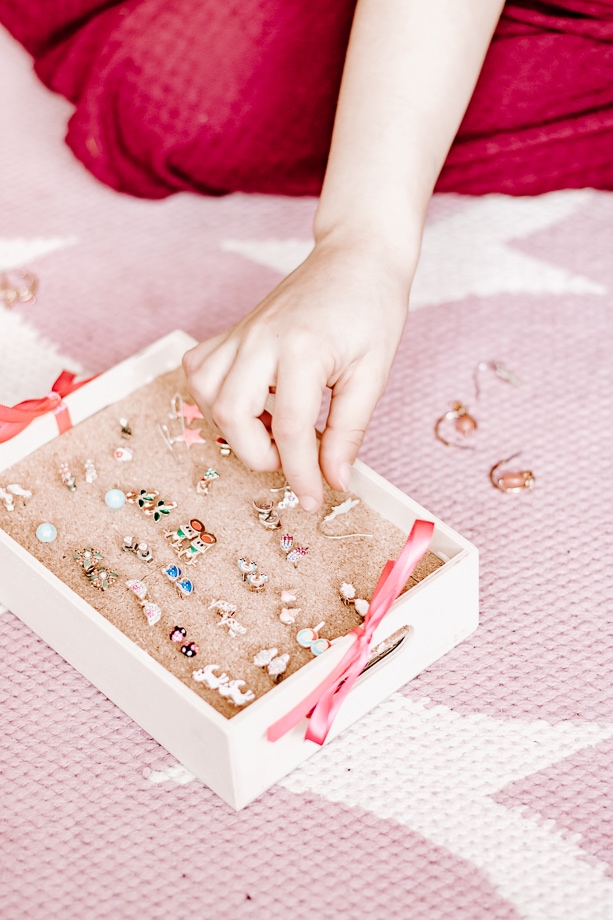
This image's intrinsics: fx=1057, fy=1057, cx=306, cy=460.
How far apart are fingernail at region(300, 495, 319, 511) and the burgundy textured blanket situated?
47 cm

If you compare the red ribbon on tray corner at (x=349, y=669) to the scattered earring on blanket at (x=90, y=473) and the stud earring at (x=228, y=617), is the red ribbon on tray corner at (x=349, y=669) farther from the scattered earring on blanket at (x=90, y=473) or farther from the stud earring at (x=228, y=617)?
the scattered earring on blanket at (x=90, y=473)

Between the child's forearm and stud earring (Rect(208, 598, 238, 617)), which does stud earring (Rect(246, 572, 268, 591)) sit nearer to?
stud earring (Rect(208, 598, 238, 617))

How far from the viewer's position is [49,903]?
0.59 m

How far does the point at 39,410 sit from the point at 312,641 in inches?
10.5

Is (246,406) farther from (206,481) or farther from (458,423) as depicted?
(458,423)

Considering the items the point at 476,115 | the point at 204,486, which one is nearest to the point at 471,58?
the point at 476,115

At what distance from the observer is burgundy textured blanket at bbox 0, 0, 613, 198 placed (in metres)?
0.97

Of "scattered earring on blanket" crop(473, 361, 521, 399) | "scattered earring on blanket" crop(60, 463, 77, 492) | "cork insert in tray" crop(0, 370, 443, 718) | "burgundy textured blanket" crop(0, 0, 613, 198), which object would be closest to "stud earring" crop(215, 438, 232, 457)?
"cork insert in tray" crop(0, 370, 443, 718)

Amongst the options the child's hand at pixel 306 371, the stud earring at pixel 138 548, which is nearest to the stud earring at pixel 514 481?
the child's hand at pixel 306 371

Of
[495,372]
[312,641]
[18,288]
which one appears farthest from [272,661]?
[18,288]

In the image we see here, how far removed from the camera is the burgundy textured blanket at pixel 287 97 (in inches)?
38.1

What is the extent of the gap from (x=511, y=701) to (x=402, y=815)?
0.11 meters

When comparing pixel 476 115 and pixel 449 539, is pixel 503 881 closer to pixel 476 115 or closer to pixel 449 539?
pixel 449 539

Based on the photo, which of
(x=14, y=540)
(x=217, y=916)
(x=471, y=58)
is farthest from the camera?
(x=471, y=58)
